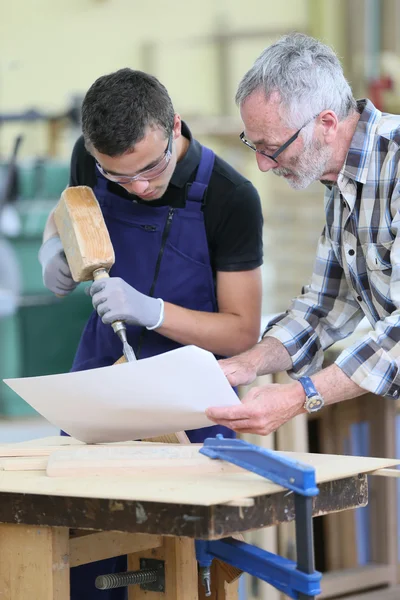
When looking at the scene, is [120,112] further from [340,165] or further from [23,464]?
[23,464]

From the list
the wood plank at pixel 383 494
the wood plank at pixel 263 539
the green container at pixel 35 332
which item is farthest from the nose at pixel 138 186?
the green container at pixel 35 332

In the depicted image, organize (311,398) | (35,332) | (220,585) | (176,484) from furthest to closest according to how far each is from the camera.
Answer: (35,332) → (220,585) → (311,398) → (176,484)

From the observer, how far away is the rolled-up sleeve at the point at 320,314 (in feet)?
7.76

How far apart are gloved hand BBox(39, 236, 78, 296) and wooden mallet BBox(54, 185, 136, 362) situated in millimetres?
61

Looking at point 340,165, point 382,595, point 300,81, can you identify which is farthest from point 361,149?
point 382,595

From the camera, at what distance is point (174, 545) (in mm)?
1957

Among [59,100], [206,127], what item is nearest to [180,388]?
[206,127]

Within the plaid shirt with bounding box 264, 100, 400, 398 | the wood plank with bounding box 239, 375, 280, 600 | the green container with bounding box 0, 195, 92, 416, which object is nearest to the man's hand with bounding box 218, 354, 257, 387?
the plaid shirt with bounding box 264, 100, 400, 398

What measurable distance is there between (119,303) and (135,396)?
1.15 feet

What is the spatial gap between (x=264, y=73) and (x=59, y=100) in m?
6.34

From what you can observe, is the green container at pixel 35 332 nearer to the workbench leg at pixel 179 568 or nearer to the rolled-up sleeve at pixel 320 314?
the rolled-up sleeve at pixel 320 314

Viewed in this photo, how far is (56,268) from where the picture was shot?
96.7 inches

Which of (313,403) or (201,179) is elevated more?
(201,179)

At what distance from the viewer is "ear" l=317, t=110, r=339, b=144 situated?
2107 mm
